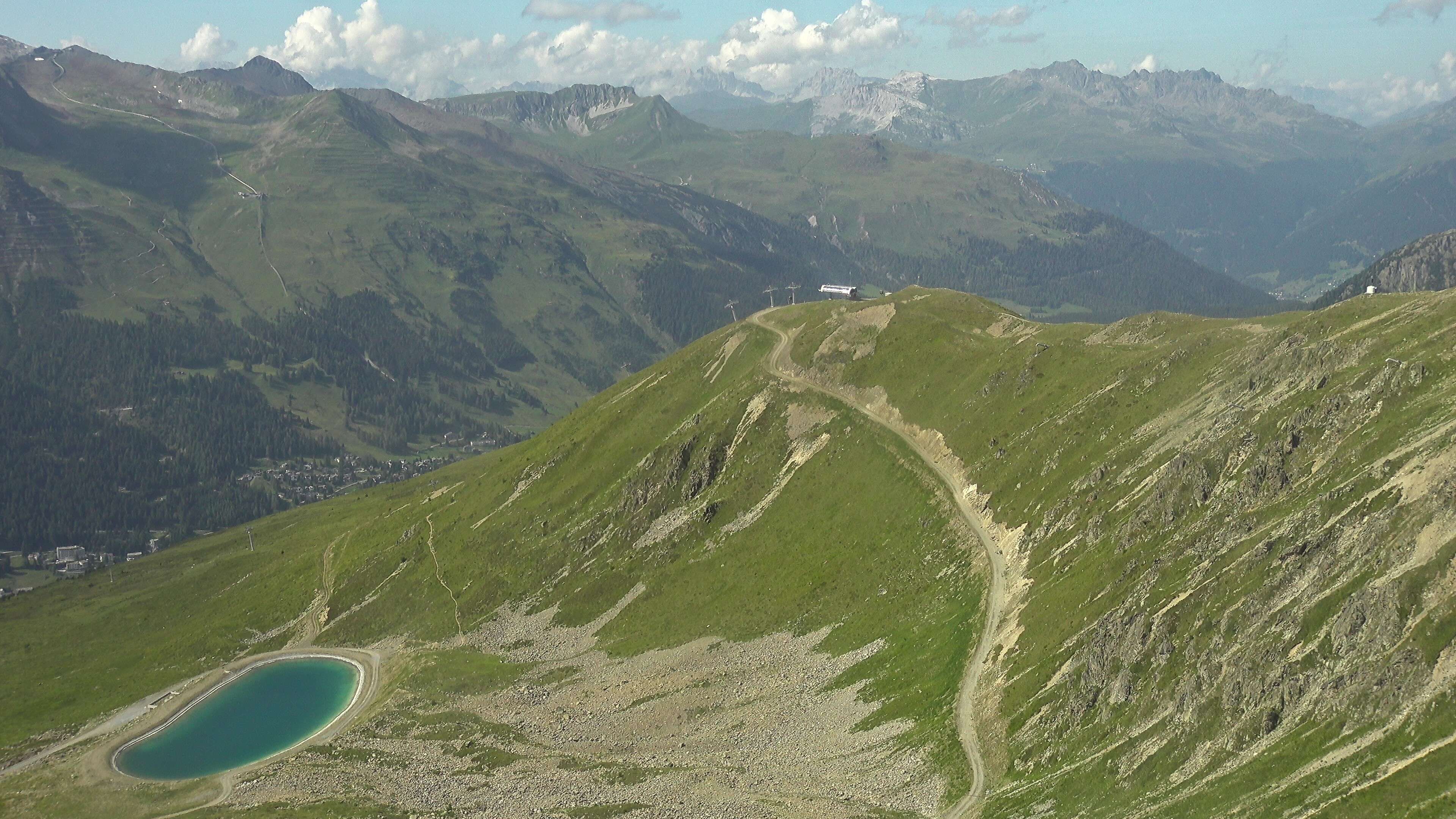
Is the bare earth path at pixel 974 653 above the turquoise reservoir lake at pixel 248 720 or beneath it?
beneath

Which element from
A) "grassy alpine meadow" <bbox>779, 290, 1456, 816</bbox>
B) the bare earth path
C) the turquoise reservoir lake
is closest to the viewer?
"grassy alpine meadow" <bbox>779, 290, 1456, 816</bbox>

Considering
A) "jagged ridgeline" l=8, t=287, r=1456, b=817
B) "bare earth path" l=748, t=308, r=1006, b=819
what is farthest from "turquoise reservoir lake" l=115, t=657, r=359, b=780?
"bare earth path" l=748, t=308, r=1006, b=819

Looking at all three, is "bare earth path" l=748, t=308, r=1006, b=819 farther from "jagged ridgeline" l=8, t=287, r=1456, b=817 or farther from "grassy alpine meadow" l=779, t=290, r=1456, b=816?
"grassy alpine meadow" l=779, t=290, r=1456, b=816

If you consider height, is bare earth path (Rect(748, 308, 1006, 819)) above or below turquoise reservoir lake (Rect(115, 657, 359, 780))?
below

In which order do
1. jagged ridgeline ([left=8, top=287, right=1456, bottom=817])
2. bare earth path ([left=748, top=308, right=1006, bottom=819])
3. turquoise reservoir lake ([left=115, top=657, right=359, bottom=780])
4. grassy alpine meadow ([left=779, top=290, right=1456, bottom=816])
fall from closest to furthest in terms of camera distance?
grassy alpine meadow ([left=779, top=290, right=1456, bottom=816]), jagged ridgeline ([left=8, top=287, right=1456, bottom=817]), bare earth path ([left=748, top=308, right=1006, bottom=819]), turquoise reservoir lake ([left=115, top=657, right=359, bottom=780])

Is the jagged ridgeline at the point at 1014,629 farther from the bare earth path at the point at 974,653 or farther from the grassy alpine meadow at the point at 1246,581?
the bare earth path at the point at 974,653

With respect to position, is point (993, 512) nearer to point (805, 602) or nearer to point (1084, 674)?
point (805, 602)

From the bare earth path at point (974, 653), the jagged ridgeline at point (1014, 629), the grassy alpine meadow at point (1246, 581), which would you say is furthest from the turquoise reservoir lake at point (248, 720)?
the grassy alpine meadow at point (1246, 581)
